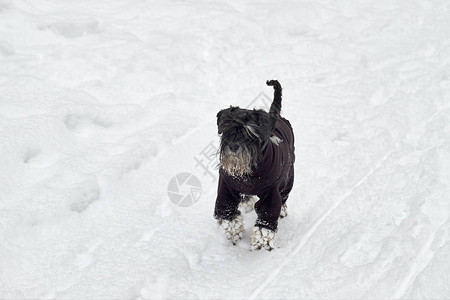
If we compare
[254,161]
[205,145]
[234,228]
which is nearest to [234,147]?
[254,161]

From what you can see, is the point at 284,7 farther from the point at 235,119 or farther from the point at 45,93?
the point at 235,119

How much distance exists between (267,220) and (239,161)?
35.8 inches

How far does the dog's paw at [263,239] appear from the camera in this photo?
5113 millimetres

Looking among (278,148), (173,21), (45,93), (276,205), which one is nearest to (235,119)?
(278,148)

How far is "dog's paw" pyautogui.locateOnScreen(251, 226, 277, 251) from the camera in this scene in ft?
16.8

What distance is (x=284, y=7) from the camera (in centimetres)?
1077

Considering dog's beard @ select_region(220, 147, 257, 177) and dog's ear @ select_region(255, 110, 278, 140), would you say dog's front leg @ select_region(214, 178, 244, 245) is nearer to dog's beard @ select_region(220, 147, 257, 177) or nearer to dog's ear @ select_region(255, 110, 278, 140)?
dog's beard @ select_region(220, 147, 257, 177)

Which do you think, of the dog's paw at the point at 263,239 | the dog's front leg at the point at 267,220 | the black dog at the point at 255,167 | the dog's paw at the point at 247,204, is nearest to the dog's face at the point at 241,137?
the black dog at the point at 255,167

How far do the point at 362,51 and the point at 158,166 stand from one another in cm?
521

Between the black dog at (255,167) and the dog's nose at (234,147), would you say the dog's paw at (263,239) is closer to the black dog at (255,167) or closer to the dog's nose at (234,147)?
the black dog at (255,167)

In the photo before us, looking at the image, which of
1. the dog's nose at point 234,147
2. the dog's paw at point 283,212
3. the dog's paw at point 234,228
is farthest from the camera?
the dog's paw at point 283,212

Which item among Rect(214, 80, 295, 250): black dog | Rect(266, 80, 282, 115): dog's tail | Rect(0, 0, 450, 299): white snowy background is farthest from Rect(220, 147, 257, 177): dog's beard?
Rect(266, 80, 282, 115): dog's tail

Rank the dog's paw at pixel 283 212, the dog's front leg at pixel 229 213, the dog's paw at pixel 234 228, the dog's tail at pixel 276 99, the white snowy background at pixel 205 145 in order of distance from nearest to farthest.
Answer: the white snowy background at pixel 205 145, the dog's front leg at pixel 229 213, the dog's paw at pixel 234 228, the dog's tail at pixel 276 99, the dog's paw at pixel 283 212

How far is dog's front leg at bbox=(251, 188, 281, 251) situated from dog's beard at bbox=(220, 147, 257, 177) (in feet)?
1.63
